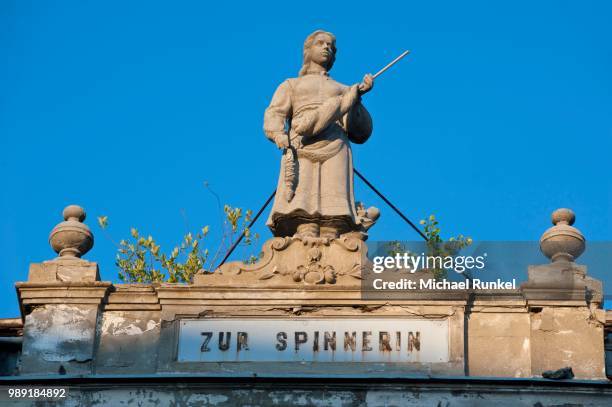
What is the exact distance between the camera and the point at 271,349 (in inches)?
920

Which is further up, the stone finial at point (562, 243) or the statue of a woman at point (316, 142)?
the statue of a woman at point (316, 142)

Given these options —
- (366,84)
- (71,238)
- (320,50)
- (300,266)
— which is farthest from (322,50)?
(71,238)

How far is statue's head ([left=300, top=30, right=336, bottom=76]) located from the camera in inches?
1022

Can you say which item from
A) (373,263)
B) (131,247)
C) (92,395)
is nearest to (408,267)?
(373,263)

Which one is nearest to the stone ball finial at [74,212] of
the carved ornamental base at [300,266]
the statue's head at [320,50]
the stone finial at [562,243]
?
the carved ornamental base at [300,266]

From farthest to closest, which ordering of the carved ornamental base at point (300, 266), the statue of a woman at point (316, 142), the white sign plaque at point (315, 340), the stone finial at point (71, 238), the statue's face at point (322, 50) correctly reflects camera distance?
the statue's face at point (322, 50)
the statue of a woman at point (316, 142)
the stone finial at point (71, 238)
the carved ornamental base at point (300, 266)
the white sign plaque at point (315, 340)

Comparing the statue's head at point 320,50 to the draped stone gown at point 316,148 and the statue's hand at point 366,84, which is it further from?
the statue's hand at point 366,84

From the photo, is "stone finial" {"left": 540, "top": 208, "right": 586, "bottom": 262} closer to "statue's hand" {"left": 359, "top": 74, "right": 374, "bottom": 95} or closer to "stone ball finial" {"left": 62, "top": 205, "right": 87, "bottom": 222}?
"statue's hand" {"left": 359, "top": 74, "right": 374, "bottom": 95}

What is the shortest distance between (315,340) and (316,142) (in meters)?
3.07

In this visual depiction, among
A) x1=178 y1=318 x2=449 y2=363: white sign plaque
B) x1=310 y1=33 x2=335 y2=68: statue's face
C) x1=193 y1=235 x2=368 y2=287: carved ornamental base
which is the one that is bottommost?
x1=178 y1=318 x2=449 y2=363: white sign plaque

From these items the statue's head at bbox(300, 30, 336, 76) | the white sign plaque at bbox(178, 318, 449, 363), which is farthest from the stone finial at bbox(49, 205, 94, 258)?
the statue's head at bbox(300, 30, 336, 76)

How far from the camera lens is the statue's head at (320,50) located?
26.0 metres

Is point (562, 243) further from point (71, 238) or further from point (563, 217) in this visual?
point (71, 238)

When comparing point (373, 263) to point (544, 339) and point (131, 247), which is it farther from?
point (131, 247)
